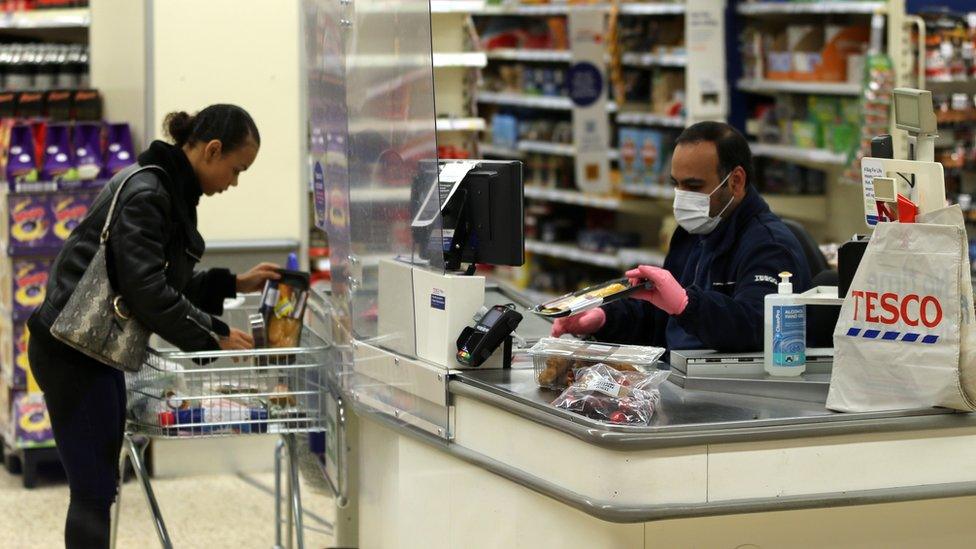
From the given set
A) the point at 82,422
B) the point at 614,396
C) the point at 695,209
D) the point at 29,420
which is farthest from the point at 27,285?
the point at 614,396

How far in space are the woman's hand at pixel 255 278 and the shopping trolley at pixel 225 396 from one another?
0.91 feet

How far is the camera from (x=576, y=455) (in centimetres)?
271

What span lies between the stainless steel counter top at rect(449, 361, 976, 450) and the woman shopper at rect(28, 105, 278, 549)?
105cm

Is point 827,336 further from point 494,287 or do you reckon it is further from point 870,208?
point 494,287

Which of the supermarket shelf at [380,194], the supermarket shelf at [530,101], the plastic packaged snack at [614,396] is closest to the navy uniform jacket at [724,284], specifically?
the plastic packaged snack at [614,396]

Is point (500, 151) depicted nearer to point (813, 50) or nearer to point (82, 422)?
point (813, 50)

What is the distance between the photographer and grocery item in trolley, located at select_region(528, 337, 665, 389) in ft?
9.66

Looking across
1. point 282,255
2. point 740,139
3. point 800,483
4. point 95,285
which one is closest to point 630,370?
point 800,483

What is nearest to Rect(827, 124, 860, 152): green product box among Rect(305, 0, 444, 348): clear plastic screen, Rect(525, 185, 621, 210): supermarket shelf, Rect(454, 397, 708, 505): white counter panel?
Rect(525, 185, 621, 210): supermarket shelf

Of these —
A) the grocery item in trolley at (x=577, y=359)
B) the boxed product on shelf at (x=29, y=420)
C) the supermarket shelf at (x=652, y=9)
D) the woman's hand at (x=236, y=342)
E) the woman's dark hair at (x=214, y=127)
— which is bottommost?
the boxed product on shelf at (x=29, y=420)

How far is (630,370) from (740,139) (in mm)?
971

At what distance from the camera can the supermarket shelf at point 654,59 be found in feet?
26.3

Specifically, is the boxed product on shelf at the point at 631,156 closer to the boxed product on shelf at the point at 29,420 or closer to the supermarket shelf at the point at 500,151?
the supermarket shelf at the point at 500,151

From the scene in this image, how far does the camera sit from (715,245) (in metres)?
3.63
